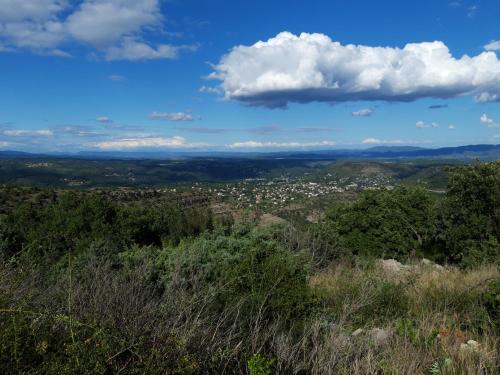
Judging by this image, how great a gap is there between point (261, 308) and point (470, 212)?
11697 millimetres

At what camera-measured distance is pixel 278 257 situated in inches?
230

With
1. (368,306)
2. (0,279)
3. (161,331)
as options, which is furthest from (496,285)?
(0,279)

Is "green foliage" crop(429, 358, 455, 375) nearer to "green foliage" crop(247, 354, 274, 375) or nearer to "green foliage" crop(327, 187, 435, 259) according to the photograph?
"green foliage" crop(247, 354, 274, 375)

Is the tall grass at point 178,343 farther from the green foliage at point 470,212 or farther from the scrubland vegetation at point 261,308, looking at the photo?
the green foliage at point 470,212

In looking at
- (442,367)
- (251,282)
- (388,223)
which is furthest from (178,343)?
(388,223)

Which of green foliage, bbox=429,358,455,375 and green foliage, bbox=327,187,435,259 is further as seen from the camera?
green foliage, bbox=327,187,435,259

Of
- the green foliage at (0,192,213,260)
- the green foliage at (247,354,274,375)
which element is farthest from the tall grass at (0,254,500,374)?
the green foliage at (0,192,213,260)

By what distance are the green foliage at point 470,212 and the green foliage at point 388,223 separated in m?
0.87

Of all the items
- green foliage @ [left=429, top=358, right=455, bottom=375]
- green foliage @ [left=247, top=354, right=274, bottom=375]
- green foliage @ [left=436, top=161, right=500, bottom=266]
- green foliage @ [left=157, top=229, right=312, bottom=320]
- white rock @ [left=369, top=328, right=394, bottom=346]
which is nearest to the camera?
green foliage @ [left=247, top=354, right=274, bottom=375]

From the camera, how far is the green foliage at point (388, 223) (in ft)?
45.6

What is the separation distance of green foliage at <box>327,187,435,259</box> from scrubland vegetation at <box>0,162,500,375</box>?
26 cm

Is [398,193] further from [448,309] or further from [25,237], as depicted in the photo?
[25,237]

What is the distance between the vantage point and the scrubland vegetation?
254 cm

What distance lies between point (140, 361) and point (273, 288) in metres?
2.82
